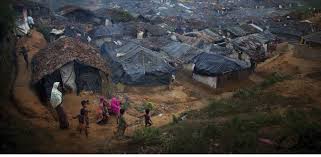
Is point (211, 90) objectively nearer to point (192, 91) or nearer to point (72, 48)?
point (192, 91)

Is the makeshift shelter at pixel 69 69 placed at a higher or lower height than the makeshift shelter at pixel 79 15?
higher

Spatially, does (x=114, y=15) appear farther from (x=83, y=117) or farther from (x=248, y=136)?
(x=248, y=136)

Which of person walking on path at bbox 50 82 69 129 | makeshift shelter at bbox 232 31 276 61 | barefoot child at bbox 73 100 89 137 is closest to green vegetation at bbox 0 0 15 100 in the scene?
person walking on path at bbox 50 82 69 129

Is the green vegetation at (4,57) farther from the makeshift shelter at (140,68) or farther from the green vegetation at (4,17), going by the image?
the makeshift shelter at (140,68)

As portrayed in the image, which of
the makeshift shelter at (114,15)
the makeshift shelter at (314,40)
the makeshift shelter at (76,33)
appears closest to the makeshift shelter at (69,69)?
the makeshift shelter at (76,33)

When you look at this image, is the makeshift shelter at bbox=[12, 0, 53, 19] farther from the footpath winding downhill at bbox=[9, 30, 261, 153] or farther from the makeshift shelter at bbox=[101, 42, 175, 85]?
the makeshift shelter at bbox=[101, 42, 175, 85]

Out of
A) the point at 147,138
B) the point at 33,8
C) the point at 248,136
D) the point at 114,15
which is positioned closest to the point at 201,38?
the point at 114,15

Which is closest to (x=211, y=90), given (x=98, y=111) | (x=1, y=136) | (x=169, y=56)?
(x=169, y=56)
